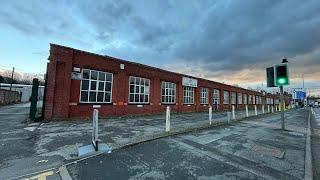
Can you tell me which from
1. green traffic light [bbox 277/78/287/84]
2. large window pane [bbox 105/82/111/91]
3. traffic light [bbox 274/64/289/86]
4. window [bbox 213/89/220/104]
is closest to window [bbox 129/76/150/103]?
large window pane [bbox 105/82/111/91]

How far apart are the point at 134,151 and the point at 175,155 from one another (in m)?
1.31

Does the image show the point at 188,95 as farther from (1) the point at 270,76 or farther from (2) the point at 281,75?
(2) the point at 281,75

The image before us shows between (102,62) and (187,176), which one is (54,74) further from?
(187,176)

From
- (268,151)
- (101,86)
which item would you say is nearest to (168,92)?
(101,86)

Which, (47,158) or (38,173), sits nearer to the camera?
(38,173)

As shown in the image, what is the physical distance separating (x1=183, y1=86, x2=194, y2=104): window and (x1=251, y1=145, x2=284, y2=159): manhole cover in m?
19.2

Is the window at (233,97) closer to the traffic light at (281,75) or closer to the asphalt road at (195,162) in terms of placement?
the traffic light at (281,75)

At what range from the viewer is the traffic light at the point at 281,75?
13.1 metres

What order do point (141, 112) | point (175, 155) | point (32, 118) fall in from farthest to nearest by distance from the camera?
point (141, 112) < point (32, 118) < point (175, 155)

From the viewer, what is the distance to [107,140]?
27.3 feet

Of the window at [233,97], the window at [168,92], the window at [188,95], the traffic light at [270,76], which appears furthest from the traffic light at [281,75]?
the window at [233,97]

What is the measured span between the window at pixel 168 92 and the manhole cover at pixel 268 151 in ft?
51.9

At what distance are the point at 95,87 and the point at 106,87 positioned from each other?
101 centimetres

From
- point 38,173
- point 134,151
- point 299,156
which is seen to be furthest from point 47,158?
point 299,156
